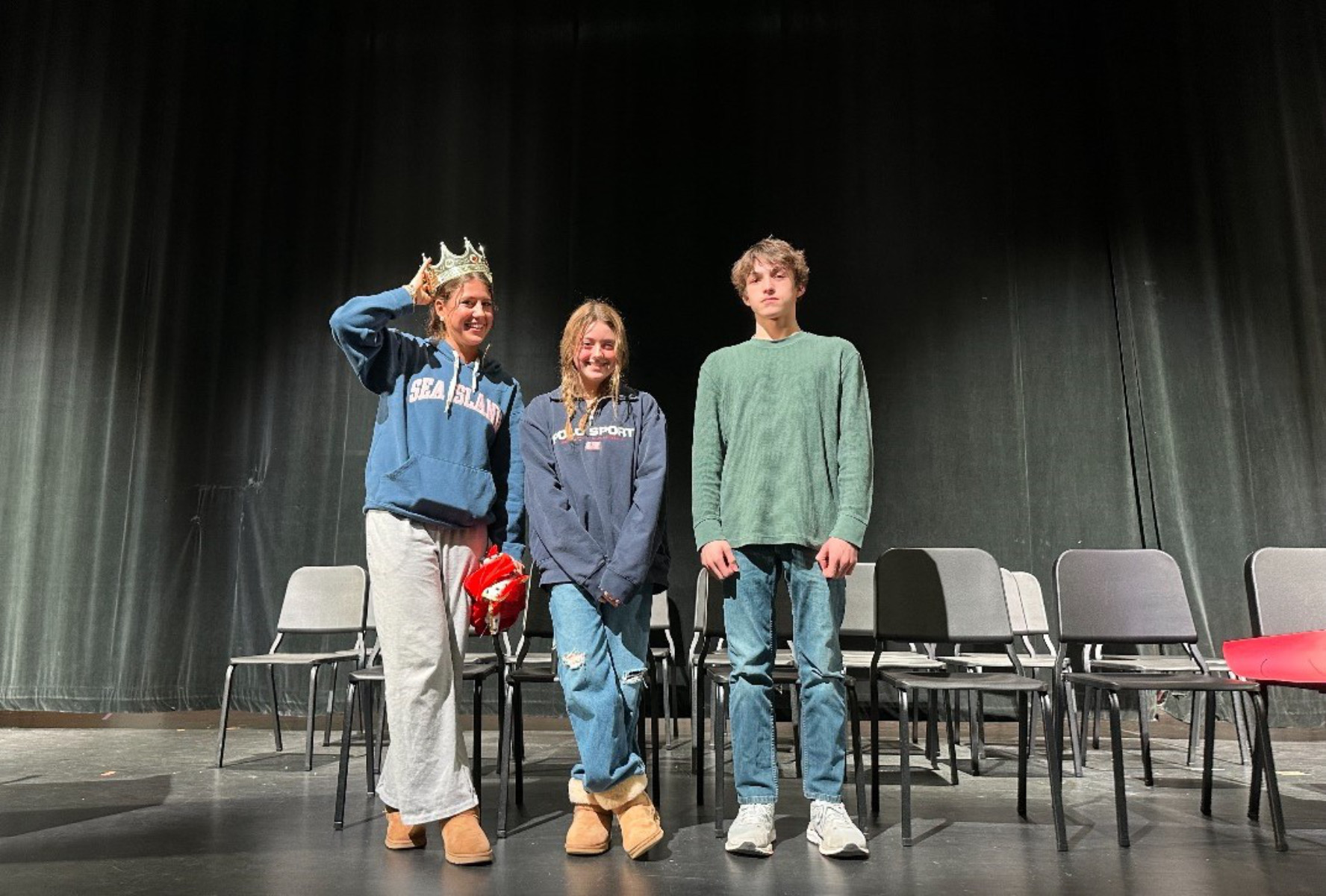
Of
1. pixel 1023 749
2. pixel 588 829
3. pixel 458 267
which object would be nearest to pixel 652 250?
pixel 458 267

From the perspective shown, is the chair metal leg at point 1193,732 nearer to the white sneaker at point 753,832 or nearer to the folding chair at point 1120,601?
the folding chair at point 1120,601

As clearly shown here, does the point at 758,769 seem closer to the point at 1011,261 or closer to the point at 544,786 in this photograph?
the point at 544,786

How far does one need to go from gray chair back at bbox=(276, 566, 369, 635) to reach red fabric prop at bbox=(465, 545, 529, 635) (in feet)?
6.80

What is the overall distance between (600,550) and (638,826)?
2.04 ft

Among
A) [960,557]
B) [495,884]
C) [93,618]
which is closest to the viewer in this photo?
[495,884]

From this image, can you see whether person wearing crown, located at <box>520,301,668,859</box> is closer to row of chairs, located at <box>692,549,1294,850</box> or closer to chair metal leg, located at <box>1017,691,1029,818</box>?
row of chairs, located at <box>692,549,1294,850</box>

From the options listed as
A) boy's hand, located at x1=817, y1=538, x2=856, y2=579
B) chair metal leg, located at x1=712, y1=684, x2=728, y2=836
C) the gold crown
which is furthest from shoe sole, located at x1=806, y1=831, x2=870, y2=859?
the gold crown

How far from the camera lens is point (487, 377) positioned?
2.46 meters

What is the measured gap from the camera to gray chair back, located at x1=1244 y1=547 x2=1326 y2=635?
2.65m

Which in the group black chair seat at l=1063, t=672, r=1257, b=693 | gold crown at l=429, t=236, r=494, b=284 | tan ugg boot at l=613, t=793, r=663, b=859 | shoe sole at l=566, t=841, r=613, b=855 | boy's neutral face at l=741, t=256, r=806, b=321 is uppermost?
gold crown at l=429, t=236, r=494, b=284

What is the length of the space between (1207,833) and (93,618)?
5020 mm

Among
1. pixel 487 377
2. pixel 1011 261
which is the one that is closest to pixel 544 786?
pixel 487 377

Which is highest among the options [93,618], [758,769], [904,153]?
[904,153]

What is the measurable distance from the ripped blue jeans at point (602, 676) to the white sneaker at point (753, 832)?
0.85ft
